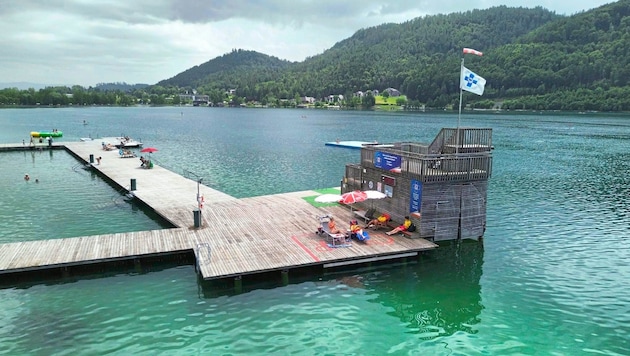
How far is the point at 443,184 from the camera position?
933 inches

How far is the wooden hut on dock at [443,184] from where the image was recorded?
23672 mm

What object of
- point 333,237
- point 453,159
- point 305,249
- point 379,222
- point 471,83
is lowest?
point 305,249

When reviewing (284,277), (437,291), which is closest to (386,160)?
(437,291)

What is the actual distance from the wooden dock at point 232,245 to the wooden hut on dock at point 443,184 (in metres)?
1.89

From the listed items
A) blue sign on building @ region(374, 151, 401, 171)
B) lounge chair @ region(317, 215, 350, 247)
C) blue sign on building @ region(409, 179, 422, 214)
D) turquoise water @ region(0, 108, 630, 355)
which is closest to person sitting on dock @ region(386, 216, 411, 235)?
blue sign on building @ region(409, 179, 422, 214)

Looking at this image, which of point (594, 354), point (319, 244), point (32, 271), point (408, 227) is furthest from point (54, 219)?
point (594, 354)

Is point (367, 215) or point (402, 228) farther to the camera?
point (367, 215)

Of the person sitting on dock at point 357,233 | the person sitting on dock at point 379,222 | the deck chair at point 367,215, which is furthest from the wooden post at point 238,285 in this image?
the deck chair at point 367,215

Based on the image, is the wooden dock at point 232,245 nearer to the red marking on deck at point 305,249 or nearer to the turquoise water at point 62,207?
the red marking on deck at point 305,249

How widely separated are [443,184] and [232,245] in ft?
37.4

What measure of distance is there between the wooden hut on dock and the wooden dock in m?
1.89

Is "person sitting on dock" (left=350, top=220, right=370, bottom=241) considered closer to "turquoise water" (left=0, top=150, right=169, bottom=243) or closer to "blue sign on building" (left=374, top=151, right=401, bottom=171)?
"blue sign on building" (left=374, top=151, right=401, bottom=171)

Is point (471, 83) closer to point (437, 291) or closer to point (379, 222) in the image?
point (379, 222)

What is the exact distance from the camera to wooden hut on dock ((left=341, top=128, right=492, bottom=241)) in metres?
23.7
